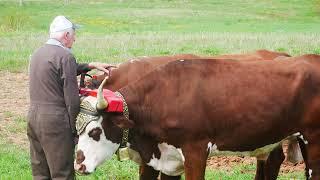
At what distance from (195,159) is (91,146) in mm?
1079

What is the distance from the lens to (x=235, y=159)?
32.7 feet

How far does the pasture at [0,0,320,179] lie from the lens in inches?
384

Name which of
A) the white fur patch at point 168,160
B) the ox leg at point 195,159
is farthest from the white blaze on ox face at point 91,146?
the ox leg at point 195,159

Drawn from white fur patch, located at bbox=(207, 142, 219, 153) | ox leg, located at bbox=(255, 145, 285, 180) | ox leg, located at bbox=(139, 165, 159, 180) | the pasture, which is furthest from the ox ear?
ox leg, located at bbox=(255, 145, 285, 180)

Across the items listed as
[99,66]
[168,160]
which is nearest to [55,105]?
[99,66]

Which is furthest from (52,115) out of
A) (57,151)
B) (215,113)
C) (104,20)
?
(104,20)

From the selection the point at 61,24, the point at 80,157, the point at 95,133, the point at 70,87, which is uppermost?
the point at 61,24

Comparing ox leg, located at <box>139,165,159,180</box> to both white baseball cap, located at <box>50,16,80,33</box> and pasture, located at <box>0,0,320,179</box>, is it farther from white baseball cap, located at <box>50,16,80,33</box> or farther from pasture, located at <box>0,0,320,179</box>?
white baseball cap, located at <box>50,16,80,33</box>

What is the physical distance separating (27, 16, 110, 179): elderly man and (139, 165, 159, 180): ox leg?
1249mm

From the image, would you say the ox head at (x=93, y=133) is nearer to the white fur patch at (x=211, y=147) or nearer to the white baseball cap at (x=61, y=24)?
the white baseball cap at (x=61, y=24)

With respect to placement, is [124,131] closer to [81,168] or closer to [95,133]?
[95,133]

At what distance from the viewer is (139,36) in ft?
99.9

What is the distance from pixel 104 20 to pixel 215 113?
40.8 m

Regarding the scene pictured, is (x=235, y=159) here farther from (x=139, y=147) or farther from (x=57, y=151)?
(x=57, y=151)
